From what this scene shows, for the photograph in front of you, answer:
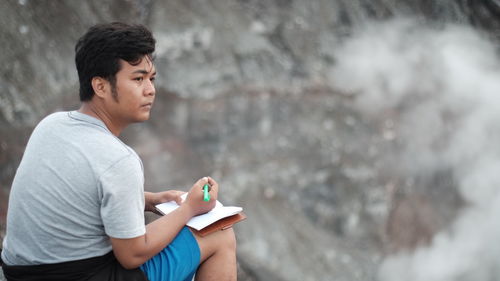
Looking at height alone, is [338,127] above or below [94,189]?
above

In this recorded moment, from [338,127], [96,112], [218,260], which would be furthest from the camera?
[338,127]

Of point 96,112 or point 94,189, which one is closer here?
point 94,189

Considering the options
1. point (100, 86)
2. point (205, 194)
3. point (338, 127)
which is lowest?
point (205, 194)

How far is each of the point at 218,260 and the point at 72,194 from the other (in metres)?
0.69

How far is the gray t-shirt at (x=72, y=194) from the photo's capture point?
71.5 inches

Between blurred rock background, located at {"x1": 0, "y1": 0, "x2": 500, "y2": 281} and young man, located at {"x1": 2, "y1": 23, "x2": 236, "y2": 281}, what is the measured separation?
500 centimetres

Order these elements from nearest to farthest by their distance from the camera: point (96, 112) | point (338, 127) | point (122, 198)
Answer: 1. point (122, 198)
2. point (96, 112)
3. point (338, 127)

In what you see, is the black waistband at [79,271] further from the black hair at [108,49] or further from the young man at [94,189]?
the black hair at [108,49]

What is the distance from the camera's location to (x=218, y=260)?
7.38 feet

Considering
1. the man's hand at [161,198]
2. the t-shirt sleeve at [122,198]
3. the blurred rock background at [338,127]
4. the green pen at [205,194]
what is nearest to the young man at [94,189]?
the t-shirt sleeve at [122,198]

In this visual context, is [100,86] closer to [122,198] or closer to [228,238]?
[122,198]

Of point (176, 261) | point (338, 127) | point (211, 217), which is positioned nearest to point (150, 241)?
point (176, 261)

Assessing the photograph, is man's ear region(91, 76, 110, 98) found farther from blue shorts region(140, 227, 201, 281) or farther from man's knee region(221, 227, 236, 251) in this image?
man's knee region(221, 227, 236, 251)

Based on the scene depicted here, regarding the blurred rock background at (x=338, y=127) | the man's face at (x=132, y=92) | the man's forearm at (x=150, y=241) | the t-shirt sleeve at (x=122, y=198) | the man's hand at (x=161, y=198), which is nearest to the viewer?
the t-shirt sleeve at (x=122, y=198)
